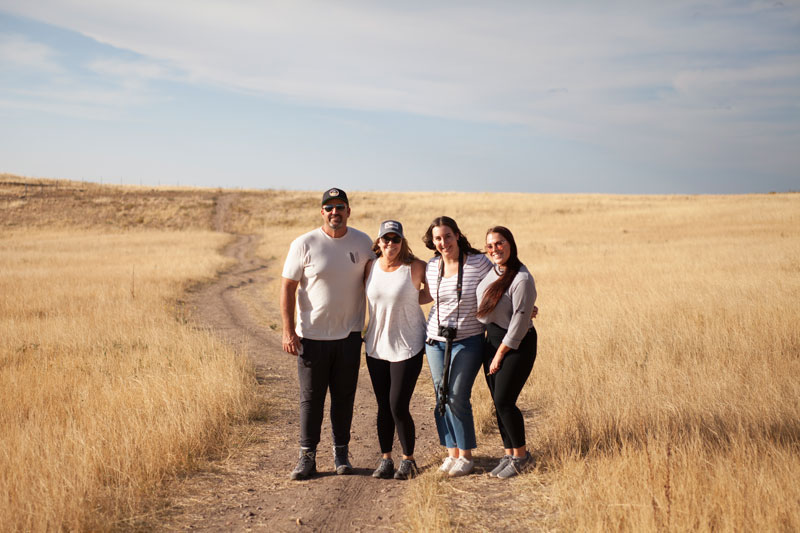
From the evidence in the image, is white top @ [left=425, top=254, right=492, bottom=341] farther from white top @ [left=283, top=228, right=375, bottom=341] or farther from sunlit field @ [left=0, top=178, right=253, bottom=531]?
sunlit field @ [left=0, top=178, right=253, bottom=531]

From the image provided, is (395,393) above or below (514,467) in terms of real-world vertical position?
above

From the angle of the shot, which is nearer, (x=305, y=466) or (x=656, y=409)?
(x=305, y=466)

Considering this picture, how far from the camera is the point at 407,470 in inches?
206

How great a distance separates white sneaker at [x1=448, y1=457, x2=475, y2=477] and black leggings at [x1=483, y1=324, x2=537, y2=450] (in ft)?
1.43

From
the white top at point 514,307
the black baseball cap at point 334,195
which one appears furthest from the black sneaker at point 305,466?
the black baseball cap at point 334,195

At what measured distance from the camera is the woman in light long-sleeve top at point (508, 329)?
4.86 m

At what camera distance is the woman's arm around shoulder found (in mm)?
5023

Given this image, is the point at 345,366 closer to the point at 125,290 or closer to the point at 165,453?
the point at 165,453

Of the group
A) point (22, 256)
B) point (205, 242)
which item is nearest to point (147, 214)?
point (205, 242)

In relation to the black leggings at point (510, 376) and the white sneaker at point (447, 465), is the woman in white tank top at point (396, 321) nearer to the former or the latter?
the white sneaker at point (447, 465)

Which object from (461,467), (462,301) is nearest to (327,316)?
(462,301)

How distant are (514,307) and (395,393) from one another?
1.31 metres

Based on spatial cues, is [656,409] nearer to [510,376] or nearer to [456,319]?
[510,376]

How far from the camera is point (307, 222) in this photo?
56562 millimetres
